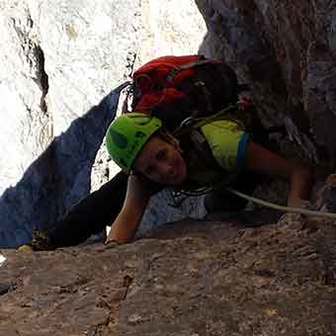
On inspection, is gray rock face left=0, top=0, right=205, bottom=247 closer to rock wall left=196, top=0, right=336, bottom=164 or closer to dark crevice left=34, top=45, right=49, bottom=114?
dark crevice left=34, top=45, right=49, bottom=114

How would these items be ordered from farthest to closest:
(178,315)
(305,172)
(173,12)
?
(173,12)
(305,172)
(178,315)

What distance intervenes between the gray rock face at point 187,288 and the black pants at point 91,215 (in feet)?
5.40

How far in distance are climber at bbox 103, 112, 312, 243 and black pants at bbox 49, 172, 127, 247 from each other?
1.02 metres

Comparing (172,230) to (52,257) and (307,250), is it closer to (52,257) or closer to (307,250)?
(52,257)

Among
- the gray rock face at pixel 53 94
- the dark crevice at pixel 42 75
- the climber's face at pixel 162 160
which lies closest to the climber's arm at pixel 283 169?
the climber's face at pixel 162 160

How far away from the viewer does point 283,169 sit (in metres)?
4.79

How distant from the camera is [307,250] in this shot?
3.42 metres

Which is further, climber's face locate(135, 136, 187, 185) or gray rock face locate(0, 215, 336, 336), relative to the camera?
climber's face locate(135, 136, 187, 185)

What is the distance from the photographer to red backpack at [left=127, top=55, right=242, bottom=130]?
4.93m

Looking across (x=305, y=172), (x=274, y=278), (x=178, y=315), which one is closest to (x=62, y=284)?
(x=178, y=315)

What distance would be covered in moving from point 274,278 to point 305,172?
1.62 metres

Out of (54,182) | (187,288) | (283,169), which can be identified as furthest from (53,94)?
(187,288)

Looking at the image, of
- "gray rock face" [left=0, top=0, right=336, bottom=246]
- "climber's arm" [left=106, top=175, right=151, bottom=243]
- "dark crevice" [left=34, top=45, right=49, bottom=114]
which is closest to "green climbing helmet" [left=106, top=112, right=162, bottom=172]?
"climber's arm" [left=106, top=175, right=151, bottom=243]

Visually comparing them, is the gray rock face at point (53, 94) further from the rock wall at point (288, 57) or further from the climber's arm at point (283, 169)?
the climber's arm at point (283, 169)
